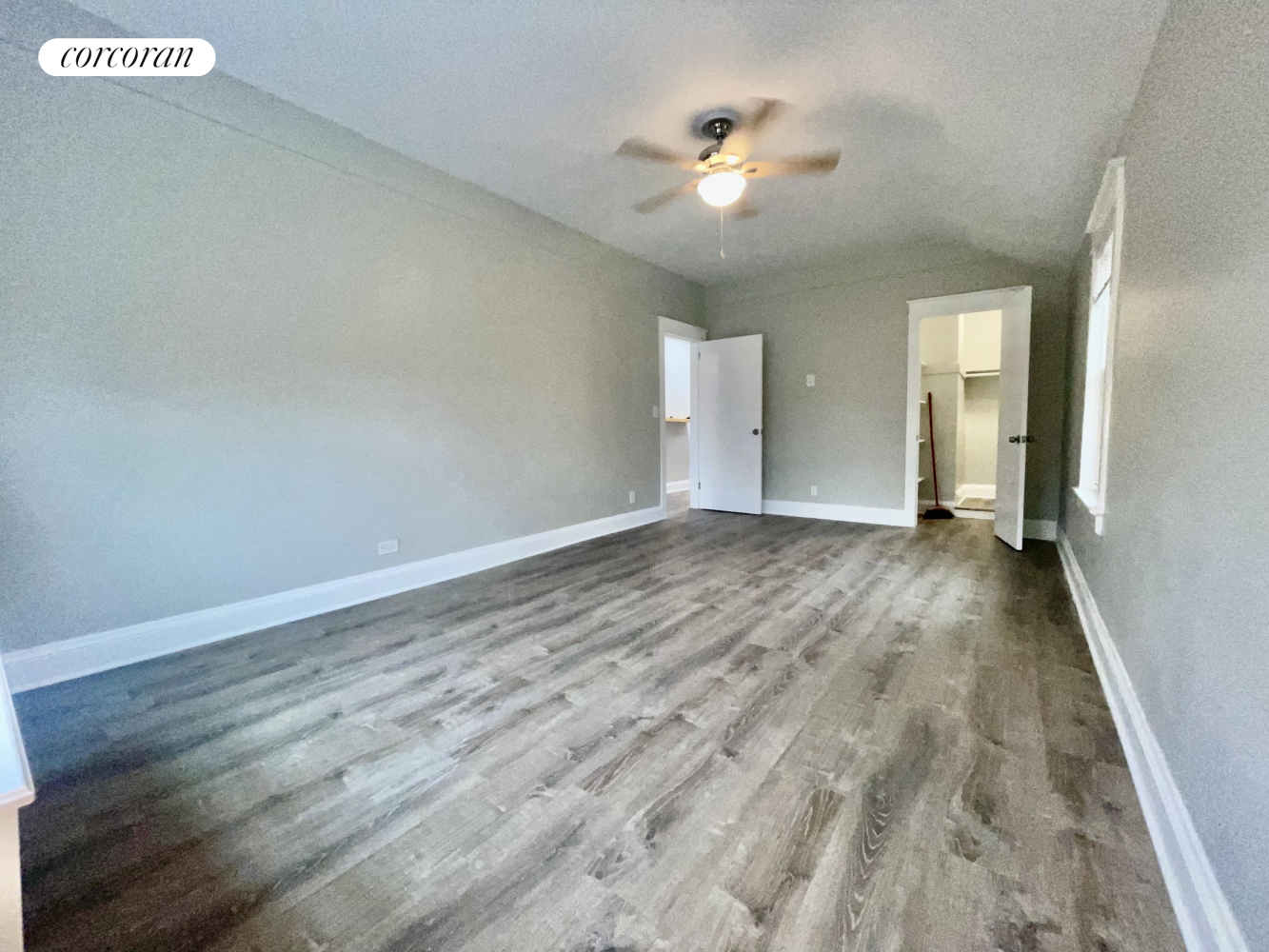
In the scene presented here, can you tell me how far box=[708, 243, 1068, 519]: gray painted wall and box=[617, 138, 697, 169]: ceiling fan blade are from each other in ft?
8.88

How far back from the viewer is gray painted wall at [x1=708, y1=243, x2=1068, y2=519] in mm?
4484

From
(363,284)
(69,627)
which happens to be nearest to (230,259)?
(363,284)

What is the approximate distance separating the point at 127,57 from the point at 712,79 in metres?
2.58

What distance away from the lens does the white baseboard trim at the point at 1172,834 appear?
982 mm

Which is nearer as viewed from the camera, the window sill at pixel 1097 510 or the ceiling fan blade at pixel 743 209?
the window sill at pixel 1097 510

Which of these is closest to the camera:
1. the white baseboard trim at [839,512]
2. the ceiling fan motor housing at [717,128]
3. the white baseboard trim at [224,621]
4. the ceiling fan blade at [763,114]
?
the white baseboard trim at [224,621]

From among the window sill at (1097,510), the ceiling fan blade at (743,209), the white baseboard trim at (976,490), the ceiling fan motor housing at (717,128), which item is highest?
the ceiling fan blade at (743,209)

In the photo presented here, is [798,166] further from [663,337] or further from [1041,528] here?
[1041,528]

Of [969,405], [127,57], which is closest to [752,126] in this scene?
[127,57]

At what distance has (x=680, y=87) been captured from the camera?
244cm

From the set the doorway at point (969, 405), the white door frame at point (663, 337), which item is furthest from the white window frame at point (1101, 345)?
the white door frame at point (663, 337)

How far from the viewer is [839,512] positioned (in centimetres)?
542

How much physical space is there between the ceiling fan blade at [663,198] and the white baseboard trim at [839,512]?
3.35 m

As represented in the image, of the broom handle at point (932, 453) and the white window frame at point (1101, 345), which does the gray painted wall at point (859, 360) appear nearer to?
the broom handle at point (932, 453)
